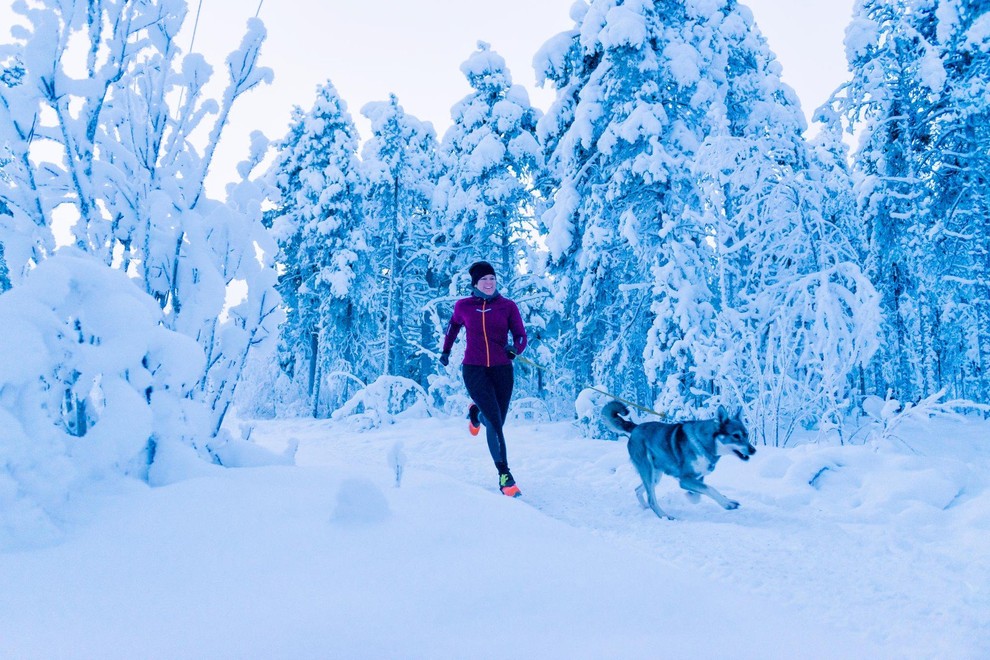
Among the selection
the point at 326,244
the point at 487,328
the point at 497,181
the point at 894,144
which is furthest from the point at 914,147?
the point at 326,244

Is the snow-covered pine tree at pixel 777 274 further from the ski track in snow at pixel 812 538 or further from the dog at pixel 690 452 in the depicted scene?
the dog at pixel 690 452

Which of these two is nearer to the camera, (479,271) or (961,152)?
(479,271)

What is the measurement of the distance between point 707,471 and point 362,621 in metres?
3.48

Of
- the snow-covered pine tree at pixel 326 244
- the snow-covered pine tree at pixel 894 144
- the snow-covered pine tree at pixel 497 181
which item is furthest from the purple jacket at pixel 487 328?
the snow-covered pine tree at pixel 326 244

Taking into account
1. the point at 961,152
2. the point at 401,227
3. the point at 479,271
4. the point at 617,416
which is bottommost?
the point at 617,416

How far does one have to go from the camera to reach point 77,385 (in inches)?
106

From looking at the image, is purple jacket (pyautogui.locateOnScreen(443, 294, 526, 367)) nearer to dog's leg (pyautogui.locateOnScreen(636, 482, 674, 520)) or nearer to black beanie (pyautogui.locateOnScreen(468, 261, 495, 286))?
black beanie (pyautogui.locateOnScreen(468, 261, 495, 286))

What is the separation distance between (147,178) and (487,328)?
2.85m

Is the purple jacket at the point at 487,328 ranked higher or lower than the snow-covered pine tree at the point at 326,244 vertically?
lower

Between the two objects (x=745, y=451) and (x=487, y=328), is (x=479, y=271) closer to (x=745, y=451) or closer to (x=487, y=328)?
(x=487, y=328)

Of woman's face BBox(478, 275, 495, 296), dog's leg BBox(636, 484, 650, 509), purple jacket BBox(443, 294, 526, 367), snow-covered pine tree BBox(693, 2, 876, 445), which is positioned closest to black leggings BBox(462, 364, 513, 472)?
purple jacket BBox(443, 294, 526, 367)

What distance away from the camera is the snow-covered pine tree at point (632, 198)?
900 centimetres

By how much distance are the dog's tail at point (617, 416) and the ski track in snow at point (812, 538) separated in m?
0.62

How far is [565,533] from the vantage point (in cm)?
289
